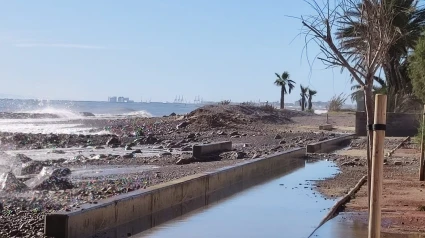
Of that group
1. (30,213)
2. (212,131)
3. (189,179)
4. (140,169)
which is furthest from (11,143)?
(30,213)

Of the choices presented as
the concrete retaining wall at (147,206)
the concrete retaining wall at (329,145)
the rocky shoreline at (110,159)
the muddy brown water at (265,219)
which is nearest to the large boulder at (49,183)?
the rocky shoreline at (110,159)

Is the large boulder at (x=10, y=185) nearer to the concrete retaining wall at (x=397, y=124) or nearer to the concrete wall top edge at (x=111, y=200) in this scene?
the concrete wall top edge at (x=111, y=200)

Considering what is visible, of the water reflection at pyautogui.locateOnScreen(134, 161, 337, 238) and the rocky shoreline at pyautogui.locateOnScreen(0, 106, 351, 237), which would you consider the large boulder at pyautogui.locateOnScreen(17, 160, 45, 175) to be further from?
the water reflection at pyautogui.locateOnScreen(134, 161, 337, 238)

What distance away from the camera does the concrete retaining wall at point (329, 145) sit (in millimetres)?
24888

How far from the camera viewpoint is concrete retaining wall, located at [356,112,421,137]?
35312 millimetres

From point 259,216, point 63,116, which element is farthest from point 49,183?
point 63,116

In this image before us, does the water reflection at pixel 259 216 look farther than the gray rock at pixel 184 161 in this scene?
No

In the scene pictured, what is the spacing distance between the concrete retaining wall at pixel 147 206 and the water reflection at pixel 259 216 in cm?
29

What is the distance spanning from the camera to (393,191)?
13539 millimetres

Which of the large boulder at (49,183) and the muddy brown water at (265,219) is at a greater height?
the large boulder at (49,183)

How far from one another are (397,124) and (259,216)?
86.1 ft

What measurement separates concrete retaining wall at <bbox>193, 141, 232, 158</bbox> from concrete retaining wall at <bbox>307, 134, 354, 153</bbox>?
3011 mm

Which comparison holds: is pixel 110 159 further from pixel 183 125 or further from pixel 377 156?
pixel 183 125

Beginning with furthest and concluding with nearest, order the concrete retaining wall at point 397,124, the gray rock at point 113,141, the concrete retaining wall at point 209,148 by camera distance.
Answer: the concrete retaining wall at point 397,124 → the gray rock at point 113,141 → the concrete retaining wall at point 209,148
